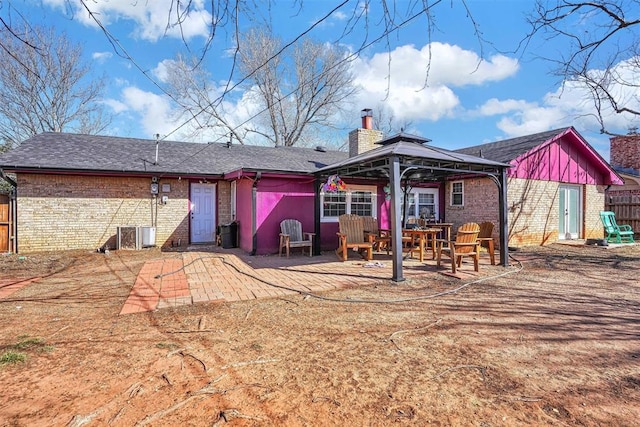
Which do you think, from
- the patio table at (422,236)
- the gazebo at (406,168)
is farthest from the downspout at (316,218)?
the patio table at (422,236)

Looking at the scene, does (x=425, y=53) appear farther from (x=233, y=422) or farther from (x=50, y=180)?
(x=50, y=180)

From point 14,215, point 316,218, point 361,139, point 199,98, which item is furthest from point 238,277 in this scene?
point 199,98

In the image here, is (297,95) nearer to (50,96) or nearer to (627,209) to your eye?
(50,96)

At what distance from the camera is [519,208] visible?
11.1 meters

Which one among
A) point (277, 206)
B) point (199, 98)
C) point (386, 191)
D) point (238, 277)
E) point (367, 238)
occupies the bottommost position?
point (238, 277)

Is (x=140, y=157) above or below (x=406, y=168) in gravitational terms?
above

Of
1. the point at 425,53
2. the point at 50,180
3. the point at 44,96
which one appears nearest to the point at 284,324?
the point at 425,53

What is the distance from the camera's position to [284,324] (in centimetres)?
376

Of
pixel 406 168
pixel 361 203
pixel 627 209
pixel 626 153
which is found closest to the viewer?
pixel 406 168

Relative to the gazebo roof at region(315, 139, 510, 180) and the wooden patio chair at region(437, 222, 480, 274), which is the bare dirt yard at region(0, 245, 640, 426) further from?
the gazebo roof at region(315, 139, 510, 180)

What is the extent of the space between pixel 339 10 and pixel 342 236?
20.2ft

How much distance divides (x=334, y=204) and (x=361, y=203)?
0.98 meters

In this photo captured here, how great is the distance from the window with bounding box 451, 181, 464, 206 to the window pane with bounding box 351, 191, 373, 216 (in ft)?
11.3

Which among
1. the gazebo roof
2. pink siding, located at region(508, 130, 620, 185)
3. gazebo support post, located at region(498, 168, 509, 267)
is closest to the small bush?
the gazebo roof
